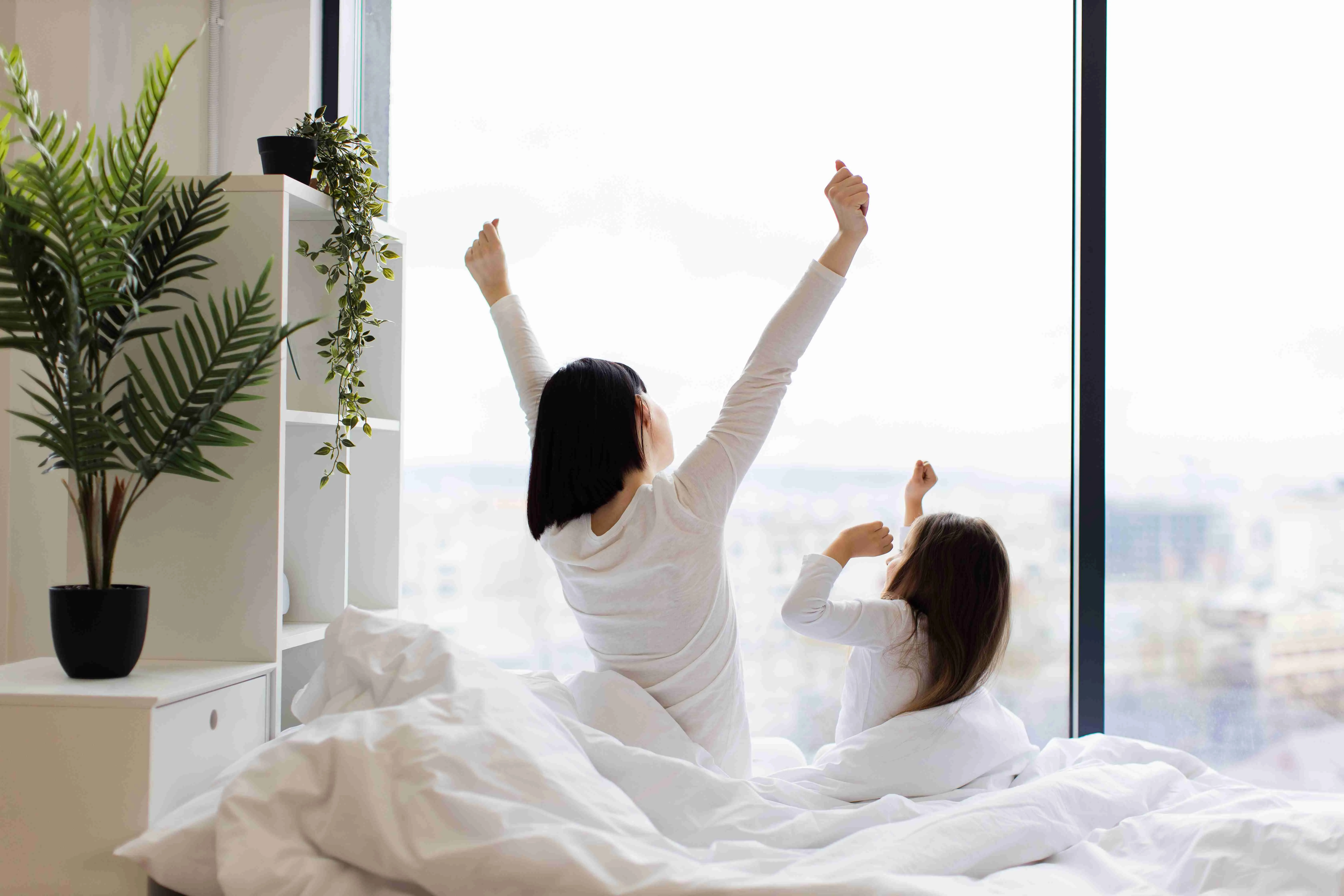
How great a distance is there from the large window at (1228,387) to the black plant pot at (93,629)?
1907mm

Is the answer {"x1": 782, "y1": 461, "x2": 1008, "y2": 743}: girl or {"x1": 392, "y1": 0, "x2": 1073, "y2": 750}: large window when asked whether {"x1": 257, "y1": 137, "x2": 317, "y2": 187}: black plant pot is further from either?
{"x1": 782, "y1": 461, "x2": 1008, "y2": 743}: girl

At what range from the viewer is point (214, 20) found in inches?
79.5

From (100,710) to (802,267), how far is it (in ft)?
5.10

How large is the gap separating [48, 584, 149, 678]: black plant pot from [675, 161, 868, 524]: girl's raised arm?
2.82ft

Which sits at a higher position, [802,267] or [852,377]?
[802,267]

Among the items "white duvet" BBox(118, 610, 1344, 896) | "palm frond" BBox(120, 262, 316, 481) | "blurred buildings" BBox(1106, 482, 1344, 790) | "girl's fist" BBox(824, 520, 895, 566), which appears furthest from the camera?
"blurred buildings" BBox(1106, 482, 1344, 790)

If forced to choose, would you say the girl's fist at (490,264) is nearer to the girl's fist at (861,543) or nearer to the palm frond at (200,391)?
the palm frond at (200,391)

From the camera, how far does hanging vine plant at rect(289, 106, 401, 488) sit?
65.1 inches

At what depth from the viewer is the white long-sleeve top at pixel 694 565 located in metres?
1.43

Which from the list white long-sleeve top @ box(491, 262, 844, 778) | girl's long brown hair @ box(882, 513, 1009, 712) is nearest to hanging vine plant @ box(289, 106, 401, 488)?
white long-sleeve top @ box(491, 262, 844, 778)

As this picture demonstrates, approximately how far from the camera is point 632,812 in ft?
3.19

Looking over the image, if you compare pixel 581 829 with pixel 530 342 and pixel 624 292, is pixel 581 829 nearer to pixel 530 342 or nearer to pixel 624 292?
pixel 530 342

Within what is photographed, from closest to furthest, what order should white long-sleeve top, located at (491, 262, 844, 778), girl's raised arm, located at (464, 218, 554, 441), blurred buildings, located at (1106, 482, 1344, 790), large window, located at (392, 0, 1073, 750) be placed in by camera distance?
white long-sleeve top, located at (491, 262, 844, 778) < girl's raised arm, located at (464, 218, 554, 441) < blurred buildings, located at (1106, 482, 1344, 790) < large window, located at (392, 0, 1073, 750)

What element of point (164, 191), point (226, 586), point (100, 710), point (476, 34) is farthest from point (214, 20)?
point (100, 710)
